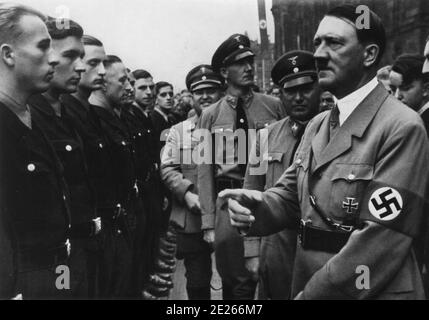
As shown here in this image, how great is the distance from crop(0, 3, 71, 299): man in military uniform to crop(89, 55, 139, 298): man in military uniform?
926mm

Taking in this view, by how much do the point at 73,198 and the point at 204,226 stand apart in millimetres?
1197

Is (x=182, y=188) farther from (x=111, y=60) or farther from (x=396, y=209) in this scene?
(x=396, y=209)

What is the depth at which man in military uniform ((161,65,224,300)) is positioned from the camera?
12.9 feet

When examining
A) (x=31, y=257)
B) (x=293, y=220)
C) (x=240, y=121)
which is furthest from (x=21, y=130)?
(x=240, y=121)

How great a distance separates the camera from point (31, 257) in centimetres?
225

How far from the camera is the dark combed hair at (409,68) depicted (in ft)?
12.1

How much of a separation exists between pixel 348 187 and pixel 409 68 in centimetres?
209

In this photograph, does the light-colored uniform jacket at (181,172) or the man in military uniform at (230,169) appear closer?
the man in military uniform at (230,169)

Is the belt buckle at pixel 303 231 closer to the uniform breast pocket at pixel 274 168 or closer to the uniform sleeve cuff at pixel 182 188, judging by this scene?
the uniform breast pocket at pixel 274 168

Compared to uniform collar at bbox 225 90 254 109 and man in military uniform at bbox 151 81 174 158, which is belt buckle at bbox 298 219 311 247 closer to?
uniform collar at bbox 225 90 254 109

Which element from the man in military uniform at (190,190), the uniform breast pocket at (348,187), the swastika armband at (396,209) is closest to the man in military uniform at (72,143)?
the man in military uniform at (190,190)

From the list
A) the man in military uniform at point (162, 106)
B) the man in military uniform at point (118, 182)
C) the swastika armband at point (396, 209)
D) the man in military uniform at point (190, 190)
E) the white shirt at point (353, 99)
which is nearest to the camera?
the swastika armband at point (396, 209)

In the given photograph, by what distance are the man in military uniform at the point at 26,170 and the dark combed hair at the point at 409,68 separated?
2.56m
